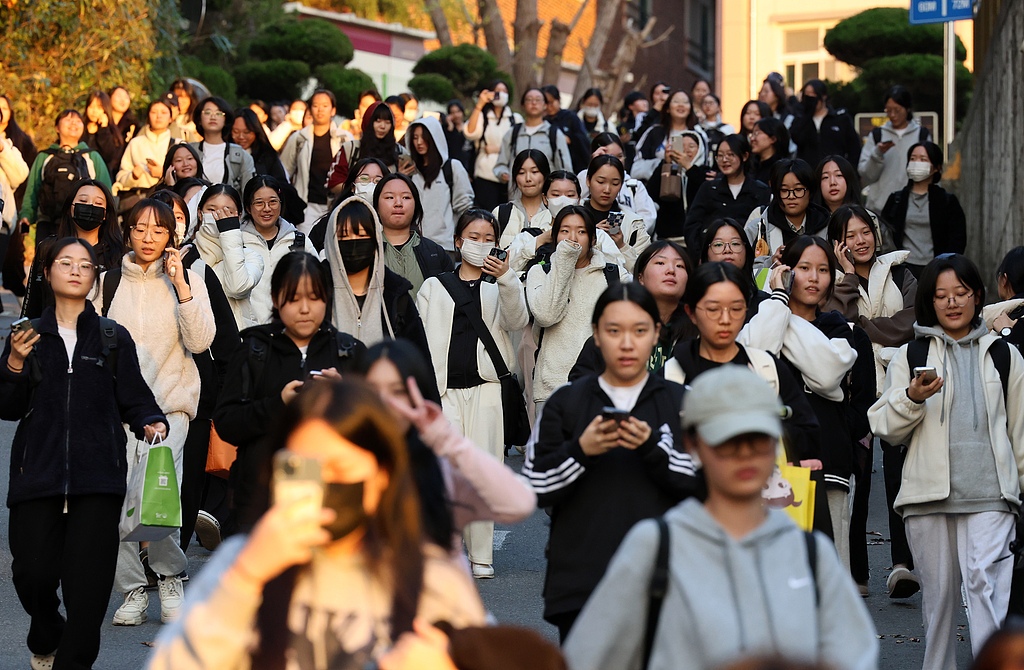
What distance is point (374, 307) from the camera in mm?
7016

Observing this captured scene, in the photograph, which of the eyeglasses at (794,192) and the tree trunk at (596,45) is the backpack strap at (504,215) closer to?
the eyeglasses at (794,192)

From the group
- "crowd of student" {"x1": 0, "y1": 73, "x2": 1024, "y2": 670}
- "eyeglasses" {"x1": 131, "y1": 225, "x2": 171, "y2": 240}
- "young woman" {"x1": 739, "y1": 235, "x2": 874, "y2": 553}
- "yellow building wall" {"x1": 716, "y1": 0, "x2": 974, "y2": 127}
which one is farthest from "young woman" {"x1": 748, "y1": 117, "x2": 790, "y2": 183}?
"yellow building wall" {"x1": 716, "y1": 0, "x2": 974, "y2": 127}

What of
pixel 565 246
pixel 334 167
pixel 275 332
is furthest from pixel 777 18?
pixel 275 332

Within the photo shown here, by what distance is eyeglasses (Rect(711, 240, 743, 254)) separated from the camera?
7.96 metres

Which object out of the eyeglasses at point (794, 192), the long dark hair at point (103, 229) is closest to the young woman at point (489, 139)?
the eyeglasses at point (794, 192)

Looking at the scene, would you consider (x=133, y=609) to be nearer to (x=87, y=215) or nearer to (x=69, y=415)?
(x=69, y=415)

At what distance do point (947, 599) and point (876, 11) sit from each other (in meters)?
26.8

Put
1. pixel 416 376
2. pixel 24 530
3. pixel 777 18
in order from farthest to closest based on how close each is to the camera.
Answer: pixel 777 18 → pixel 24 530 → pixel 416 376

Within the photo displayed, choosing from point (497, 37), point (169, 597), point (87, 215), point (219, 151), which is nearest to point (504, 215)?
point (219, 151)

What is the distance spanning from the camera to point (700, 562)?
11.0ft

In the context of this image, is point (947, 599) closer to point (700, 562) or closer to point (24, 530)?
point (700, 562)

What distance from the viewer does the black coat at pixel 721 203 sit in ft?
38.3

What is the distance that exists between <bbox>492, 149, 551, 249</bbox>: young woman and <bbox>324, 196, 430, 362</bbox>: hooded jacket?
3.73 meters

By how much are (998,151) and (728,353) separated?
36.0ft
